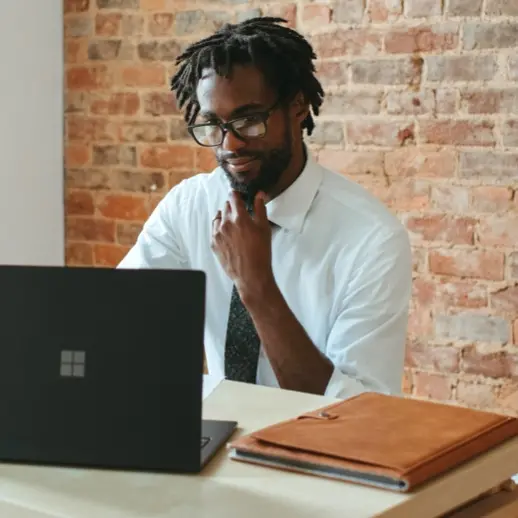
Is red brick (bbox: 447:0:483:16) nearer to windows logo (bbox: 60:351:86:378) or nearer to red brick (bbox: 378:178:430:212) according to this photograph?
red brick (bbox: 378:178:430:212)

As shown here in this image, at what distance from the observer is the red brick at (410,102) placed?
2600mm

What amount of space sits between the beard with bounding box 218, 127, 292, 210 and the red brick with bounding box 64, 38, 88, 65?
143cm

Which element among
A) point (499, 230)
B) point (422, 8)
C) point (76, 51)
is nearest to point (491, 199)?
point (499, 230)

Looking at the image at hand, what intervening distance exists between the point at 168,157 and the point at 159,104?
0.56 ft

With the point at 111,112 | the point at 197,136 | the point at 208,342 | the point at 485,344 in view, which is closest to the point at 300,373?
the point at 208,342

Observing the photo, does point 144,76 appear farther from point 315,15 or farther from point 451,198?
point 451,198

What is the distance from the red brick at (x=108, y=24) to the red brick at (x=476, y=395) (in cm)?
156

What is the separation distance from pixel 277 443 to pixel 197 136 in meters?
1.08

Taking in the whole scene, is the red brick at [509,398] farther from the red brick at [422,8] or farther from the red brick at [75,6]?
the red brick at [75,6]

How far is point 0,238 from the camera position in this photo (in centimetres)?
333

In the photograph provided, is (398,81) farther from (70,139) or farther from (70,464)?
(70,464)

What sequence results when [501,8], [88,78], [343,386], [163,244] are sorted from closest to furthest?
[343,386], [163,244], [501,8], [88,78]

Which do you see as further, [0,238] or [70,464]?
[0,238]

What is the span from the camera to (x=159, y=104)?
3.18 metres
